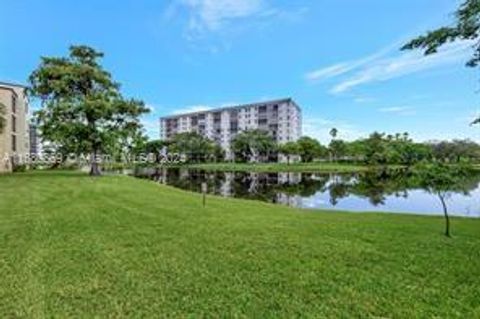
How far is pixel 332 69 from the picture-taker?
124ft

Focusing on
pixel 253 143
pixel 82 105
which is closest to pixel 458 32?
pixel 82 105

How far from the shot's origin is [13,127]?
3806 cm

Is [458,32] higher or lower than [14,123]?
lower

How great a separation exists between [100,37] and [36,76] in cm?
665

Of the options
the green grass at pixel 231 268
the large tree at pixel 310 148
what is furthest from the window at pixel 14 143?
the large tree at pixel 310 148

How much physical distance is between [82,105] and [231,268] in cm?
2410

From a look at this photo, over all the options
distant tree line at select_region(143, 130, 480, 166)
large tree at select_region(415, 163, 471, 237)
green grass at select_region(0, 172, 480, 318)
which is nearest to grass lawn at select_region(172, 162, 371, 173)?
distant tree line at select_region(143, 130, 480, 166)

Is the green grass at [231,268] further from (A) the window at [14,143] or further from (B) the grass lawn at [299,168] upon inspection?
(B) the grass lawn at [299,168]

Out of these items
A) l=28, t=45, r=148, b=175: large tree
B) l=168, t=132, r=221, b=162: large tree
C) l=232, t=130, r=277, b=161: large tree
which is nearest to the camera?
l=28, t=45, r=148, b=175: large tree

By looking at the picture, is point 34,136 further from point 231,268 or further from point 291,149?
point 231,268

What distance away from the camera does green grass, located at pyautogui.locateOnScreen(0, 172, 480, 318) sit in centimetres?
448

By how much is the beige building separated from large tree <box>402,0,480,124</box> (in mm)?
31512

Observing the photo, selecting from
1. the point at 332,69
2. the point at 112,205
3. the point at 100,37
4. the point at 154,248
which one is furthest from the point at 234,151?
the point at 154,248

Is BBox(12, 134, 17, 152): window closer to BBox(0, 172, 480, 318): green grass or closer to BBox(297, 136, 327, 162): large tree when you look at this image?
BBox(0, 172, 480, 318): green grass
